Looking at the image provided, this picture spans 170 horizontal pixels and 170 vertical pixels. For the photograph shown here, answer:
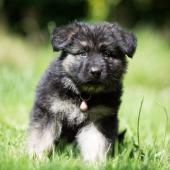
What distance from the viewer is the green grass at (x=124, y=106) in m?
4.89

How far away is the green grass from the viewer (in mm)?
4891

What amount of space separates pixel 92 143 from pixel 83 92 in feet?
1.56

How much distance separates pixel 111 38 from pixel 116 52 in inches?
5.4

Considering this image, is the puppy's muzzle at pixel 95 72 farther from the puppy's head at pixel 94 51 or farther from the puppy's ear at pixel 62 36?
the puppy's ear at pixel 62 36

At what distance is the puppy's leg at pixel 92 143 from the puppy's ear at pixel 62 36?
0.78m

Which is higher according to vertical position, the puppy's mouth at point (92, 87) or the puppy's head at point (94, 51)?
the puppy's head at point (94, 51)

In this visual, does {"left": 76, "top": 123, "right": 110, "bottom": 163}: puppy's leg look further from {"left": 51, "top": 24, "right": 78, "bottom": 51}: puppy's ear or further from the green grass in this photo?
{"left": 51, "top": 24, "right": 78, "bottom": 51}: puppy's ear

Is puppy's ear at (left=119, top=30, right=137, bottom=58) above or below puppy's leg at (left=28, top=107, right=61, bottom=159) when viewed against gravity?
above

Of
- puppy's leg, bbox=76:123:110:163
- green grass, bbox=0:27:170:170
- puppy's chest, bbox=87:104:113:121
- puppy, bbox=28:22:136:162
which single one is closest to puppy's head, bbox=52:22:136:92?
puppy, bbox=28:22:136:162

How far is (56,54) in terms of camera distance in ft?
27.6

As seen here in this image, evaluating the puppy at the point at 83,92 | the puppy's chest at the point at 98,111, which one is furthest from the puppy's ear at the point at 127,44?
the puppy's chest at the point at 98,111

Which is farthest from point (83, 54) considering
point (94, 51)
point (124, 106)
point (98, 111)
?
point (124, 106)

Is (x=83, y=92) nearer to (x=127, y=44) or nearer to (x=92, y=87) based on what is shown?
(x=92, y=87)

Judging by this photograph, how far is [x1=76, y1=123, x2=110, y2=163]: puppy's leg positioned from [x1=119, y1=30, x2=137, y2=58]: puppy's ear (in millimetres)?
757
